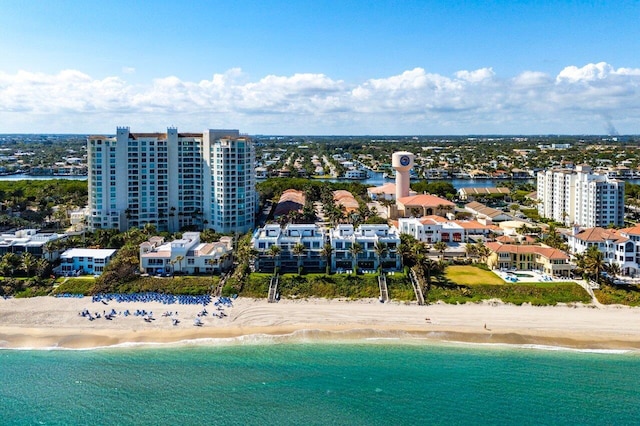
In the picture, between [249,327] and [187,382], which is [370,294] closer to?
[249,327]

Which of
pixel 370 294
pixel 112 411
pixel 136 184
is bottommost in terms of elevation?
pixel 112 411

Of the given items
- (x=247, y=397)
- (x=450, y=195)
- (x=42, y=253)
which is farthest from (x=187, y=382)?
(x=450, y=195)

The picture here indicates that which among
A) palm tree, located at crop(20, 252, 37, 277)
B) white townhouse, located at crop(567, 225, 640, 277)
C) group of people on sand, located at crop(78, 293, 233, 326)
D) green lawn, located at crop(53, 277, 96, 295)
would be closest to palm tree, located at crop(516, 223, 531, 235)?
white townhouse, located at crop(567, 225, 640, 277)

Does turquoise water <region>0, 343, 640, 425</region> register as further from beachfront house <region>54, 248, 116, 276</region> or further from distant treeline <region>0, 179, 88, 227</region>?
distant treeline <region>0, 179, 88, 227</region>

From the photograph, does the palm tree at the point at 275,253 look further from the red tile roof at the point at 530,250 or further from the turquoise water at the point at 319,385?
the red tile roof at the point at 530,250

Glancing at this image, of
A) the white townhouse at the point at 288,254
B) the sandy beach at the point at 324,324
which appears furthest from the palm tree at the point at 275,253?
the sandy beach at the point at 324,324
